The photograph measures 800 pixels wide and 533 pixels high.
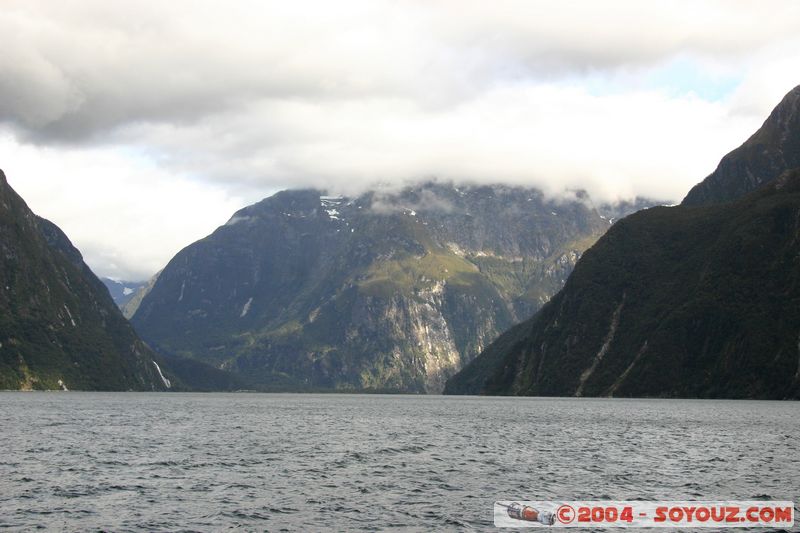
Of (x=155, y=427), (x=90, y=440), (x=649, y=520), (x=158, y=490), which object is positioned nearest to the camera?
(x=649, y=520)

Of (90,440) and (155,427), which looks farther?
(155,427)

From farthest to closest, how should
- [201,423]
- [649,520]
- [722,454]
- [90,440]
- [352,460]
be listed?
[201,423], [90,440], [722,454], [352,460], [649,520]

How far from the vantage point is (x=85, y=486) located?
273 feet

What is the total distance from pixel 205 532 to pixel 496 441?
83613 millimetres

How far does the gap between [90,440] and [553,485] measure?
78.2m

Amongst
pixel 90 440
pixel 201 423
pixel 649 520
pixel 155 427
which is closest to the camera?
pixel 649 520

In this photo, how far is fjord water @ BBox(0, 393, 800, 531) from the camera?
6925 cm

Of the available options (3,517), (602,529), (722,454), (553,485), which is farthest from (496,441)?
(3,517)

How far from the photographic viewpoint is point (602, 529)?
2542 inches

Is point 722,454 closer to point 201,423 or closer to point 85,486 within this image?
point 85,486

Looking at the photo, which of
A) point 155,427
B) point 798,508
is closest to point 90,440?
point 155,427

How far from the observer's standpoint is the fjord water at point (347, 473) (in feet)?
227

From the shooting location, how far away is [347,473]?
9538cm

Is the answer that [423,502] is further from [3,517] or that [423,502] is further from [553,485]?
[3,517]
